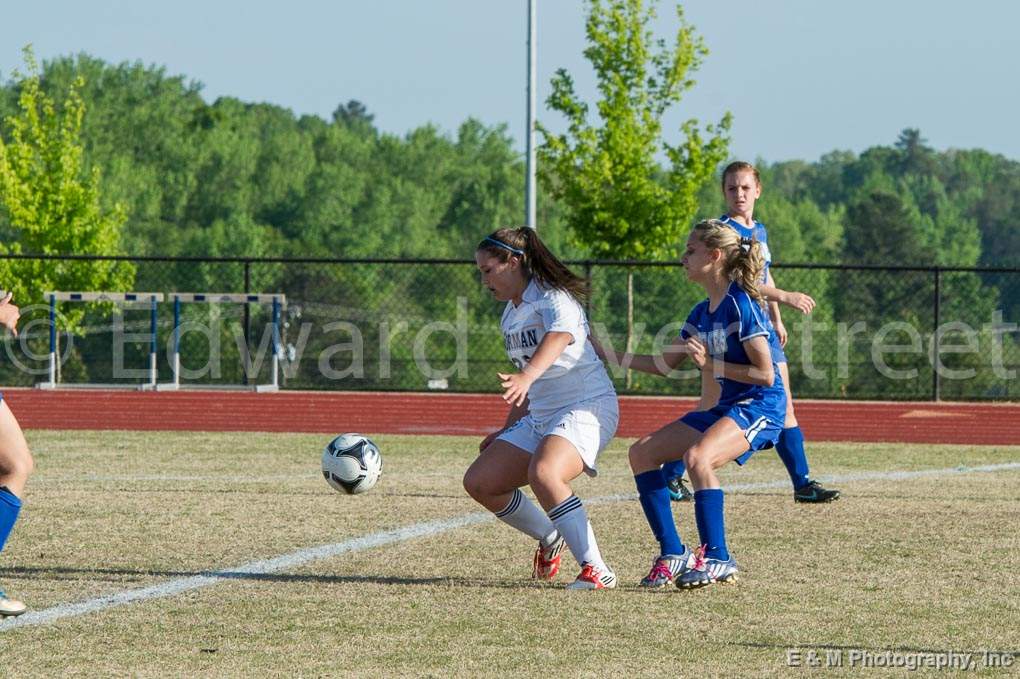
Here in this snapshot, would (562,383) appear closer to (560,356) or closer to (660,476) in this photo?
(560,356)

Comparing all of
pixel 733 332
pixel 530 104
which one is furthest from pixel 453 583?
pixel 530 104

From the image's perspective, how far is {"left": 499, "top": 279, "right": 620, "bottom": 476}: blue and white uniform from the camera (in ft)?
22.0

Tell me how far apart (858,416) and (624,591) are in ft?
36.5

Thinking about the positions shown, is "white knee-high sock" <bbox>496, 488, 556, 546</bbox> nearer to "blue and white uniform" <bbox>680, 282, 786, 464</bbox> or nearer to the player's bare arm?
"blue and white uniform" <bbox>680, 282, 786, 464</bbox>

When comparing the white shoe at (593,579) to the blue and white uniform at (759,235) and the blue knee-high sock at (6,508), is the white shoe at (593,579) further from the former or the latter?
the blue knee-high sock at (6,508)

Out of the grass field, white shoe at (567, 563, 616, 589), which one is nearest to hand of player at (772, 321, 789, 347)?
the grass field

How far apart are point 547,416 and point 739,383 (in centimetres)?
93

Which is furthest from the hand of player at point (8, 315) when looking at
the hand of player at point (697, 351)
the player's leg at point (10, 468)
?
the hand of player at point (697, 351)

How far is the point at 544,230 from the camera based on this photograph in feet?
278

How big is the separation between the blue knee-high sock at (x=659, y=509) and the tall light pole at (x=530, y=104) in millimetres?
18006

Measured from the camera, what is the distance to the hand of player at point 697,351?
6.65 metres

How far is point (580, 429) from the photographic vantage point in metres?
6.73

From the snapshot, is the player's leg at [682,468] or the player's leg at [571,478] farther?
the player's leg at [682,468]

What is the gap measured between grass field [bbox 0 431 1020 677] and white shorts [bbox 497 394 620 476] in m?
0.64
